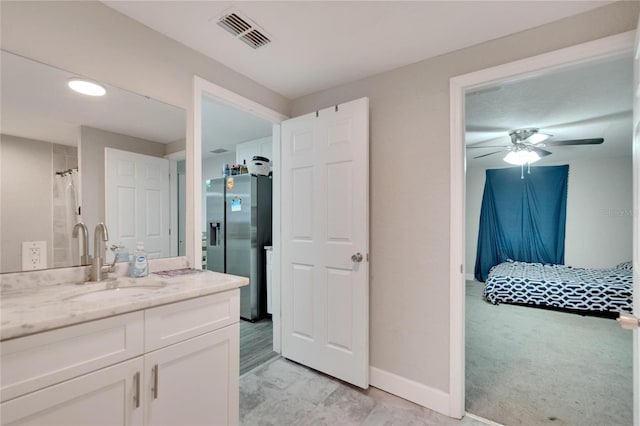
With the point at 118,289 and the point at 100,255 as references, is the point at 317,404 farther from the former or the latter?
the point at 100,255

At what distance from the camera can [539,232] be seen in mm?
5516

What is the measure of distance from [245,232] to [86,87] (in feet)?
7.28

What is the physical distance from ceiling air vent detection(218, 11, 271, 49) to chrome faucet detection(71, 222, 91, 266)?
4.21 feet

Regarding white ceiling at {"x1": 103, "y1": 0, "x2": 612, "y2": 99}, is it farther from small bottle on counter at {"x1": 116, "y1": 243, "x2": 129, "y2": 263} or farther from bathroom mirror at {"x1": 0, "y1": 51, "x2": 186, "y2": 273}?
small bottle on counter at {"x1": 116, "y1": 243, "x2": 129, "y2": 263}

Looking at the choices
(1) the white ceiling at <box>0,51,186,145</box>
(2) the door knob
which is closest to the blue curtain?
(2) the door knob

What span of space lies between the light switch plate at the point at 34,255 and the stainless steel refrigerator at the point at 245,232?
2.15 m

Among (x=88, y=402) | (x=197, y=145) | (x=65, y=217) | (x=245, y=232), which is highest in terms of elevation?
(x=197, y=145)

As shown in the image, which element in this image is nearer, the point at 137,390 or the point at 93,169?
the point at 137,390

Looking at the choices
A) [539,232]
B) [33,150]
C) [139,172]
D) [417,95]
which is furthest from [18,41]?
[539,232]

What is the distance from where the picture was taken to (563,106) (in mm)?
2816

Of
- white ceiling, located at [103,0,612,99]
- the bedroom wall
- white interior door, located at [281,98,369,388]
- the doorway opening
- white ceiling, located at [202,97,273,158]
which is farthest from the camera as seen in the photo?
the bedroom wall

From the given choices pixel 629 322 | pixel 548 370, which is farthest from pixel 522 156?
pixel 629 322

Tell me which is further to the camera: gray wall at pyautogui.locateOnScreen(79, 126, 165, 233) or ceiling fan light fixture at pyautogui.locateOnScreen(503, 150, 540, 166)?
ceiling fan light fixture at pyautogui.locateOnScreen(503, 150, 540, 166)

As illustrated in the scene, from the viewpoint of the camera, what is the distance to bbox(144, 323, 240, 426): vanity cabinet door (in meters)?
1.13
